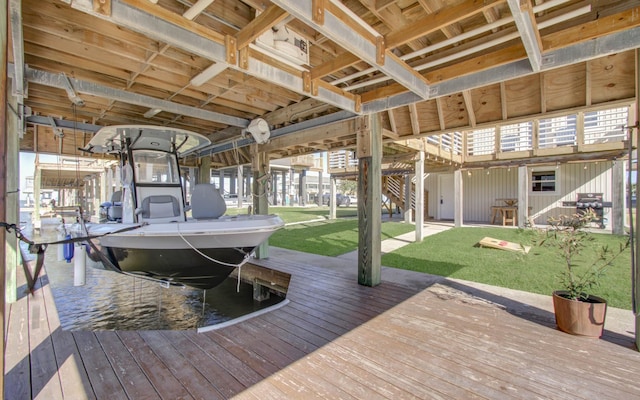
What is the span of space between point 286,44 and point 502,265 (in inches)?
223

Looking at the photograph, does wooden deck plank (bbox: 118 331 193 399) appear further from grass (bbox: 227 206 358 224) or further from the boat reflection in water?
grass (bbox: 227 206 358 224)

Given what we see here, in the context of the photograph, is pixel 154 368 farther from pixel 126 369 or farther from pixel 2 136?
pixel 2 136

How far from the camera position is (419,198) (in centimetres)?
878

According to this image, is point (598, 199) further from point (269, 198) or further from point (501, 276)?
point (269, 198)

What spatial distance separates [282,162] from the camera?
890 inches

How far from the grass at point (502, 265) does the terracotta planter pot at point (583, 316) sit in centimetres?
71

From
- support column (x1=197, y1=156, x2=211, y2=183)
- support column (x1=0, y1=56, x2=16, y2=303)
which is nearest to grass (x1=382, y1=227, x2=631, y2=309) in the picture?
support column (x1=197, y1=156, x2=211, y2=183)

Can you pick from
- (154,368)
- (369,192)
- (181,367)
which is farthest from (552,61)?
(154,368)

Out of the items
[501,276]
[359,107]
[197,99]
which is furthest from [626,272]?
[197,99]

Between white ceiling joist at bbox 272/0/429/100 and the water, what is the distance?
376 centimetres

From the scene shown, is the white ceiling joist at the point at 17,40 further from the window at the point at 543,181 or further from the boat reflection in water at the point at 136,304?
the window at the point at 543,181

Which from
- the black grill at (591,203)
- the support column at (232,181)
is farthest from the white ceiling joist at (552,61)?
the support column at (232,181)

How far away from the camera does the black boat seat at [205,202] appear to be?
167 inches

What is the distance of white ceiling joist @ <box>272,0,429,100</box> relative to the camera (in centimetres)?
193
